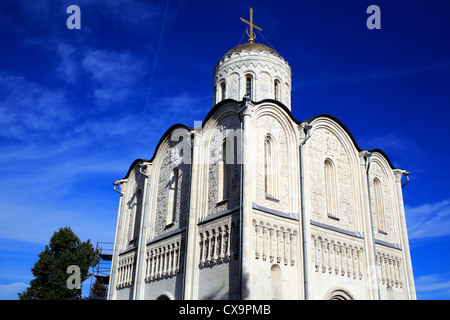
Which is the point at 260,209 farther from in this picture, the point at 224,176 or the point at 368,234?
the point at 368,234

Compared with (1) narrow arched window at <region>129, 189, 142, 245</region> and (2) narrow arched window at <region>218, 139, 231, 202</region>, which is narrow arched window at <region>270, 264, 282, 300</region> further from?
(1) narrow arched window at <region>129, 189, 142, 245</region>

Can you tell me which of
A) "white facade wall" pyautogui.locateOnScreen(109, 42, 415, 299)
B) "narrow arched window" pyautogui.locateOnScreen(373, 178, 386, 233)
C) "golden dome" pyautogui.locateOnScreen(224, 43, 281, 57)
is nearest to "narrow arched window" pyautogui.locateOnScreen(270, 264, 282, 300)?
"white facade wall" pyautogui.locateOnScreen(109, 42, 415, 299)

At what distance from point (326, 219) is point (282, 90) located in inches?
260

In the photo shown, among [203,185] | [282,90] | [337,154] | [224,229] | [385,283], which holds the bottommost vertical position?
[385,283]

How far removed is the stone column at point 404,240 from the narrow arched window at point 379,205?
1.15 meters

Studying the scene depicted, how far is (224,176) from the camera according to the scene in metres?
15.0

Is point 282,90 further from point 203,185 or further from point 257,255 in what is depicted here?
point 257,255

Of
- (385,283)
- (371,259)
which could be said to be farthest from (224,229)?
(385,283)

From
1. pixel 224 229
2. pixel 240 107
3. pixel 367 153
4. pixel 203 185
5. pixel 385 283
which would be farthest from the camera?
pixel 367 153

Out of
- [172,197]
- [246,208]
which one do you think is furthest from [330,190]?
[172,197]

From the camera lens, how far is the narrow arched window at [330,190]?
16.1 m

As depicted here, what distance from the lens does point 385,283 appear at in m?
16.6

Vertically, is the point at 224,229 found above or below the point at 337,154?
below

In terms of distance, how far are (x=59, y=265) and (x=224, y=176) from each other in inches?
732
